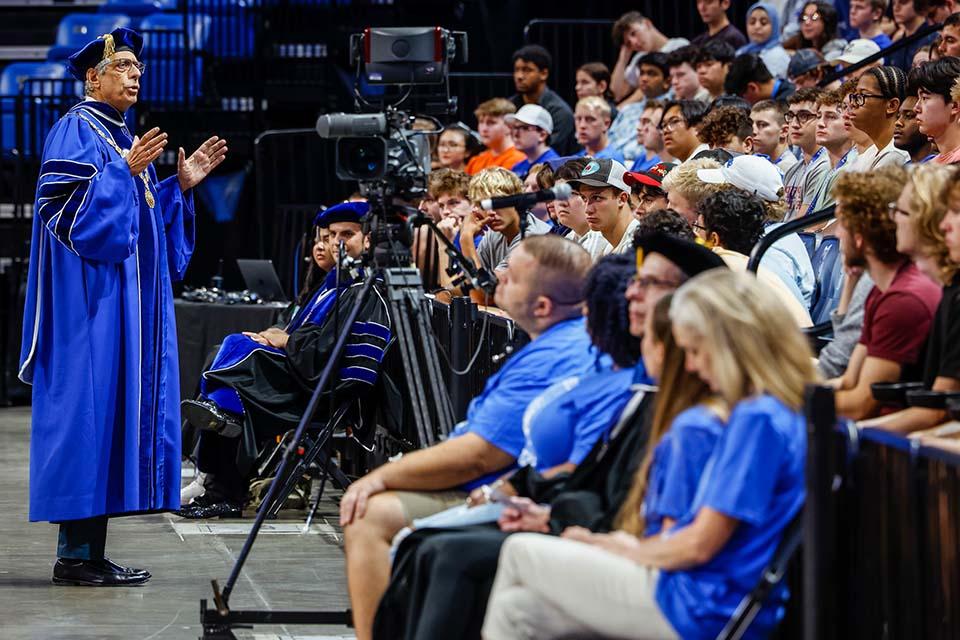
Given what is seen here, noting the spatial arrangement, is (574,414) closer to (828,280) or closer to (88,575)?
(828,280)

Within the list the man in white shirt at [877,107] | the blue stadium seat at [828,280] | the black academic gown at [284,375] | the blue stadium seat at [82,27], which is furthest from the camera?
the blue stadium seat at [82,27]

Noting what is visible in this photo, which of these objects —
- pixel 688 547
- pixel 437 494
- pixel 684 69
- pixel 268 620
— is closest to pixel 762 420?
pixel 688 547

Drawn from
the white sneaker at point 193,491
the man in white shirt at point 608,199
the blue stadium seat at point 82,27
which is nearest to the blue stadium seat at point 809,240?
the man in white shirt at point 608,199

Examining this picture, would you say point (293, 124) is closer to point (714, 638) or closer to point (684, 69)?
point (684, 69)

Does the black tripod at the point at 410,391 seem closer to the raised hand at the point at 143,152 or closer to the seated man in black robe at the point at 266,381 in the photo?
the raised hand at the point at 143,152

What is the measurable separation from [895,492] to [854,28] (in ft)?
26.2

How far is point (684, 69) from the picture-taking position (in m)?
9.95

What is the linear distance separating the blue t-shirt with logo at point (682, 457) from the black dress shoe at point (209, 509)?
4515 millimetres

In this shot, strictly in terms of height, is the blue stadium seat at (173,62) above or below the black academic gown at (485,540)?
above

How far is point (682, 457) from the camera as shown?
317 cm

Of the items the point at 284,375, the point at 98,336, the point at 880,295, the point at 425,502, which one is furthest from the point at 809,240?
the point at 98,336

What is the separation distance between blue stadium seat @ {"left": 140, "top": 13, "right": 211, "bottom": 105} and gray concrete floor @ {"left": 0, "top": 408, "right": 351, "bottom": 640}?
670 centimetres

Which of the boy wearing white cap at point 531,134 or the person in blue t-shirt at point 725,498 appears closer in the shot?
the person in blue t-shirt at point 725,498

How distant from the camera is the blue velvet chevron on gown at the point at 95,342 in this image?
5.77 metres
